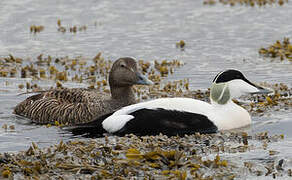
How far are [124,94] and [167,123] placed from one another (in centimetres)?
167

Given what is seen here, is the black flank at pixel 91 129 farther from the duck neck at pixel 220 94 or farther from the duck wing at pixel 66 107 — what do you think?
the duck neck at pixel 220 94

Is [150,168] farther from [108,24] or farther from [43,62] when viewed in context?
[108,24]

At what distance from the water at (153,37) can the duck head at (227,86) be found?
574 mm

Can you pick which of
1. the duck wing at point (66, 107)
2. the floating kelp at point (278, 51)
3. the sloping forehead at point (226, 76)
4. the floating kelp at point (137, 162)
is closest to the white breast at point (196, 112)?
the sloping forehead at point (226, 76)

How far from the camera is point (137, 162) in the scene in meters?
7.35

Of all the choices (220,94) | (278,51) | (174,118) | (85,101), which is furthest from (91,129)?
(278,51)

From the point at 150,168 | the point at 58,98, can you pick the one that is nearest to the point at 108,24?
the point at 58,98

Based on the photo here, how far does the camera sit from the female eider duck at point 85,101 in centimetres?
1033

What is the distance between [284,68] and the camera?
13945mm

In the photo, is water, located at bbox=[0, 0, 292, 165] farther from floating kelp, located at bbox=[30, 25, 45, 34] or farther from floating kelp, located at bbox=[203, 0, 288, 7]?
floating kelp, located at bbox=[203, 0, 288, 7]

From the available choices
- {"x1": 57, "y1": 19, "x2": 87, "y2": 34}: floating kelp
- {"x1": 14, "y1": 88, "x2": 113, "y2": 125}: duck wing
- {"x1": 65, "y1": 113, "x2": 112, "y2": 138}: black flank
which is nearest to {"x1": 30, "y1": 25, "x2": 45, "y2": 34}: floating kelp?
{"x1": 57, "y1": 19, "x2": 87, "y2": 34}: floating kelp

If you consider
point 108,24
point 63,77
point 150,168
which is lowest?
point 150,168

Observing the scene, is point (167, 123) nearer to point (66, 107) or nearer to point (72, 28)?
point (66, 107)

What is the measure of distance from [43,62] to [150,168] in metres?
7.92
